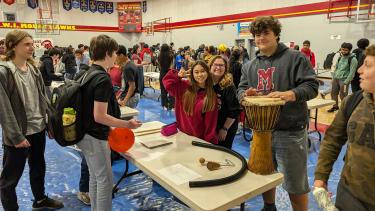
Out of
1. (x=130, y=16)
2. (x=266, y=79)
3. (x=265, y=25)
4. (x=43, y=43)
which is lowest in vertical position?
(x=266, y=79)

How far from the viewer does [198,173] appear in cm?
173

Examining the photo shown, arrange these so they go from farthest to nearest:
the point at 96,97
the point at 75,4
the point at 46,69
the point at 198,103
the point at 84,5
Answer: the point at 84,5
the point at 75,4
the point at 46,69
the point at 198,103
the point at 96,97

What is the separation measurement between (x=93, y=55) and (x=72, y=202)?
67.1 inches

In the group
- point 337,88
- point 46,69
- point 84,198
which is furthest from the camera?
point 337,88

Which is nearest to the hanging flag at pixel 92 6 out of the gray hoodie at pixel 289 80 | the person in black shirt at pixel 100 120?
the person in black shirt at pixel 100 120

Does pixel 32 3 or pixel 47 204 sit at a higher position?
pixel 32 3

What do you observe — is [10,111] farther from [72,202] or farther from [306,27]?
[306,27]

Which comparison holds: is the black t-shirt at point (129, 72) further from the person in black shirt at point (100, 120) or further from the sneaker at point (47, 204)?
the person in black shirt at point (100, 120)

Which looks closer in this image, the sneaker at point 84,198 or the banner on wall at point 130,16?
the sneaker at point 84,198

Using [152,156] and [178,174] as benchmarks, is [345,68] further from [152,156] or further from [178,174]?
[178,174]

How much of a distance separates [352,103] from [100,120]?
1475 mm

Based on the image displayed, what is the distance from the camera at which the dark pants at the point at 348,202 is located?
1.18m

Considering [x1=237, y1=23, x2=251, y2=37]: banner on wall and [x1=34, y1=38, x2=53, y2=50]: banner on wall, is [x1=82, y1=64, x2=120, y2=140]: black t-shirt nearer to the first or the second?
[x1=237, y1=23, x2=251, y2=37]: banner on wall

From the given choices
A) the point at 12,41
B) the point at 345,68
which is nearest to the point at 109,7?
the point at 345,68
